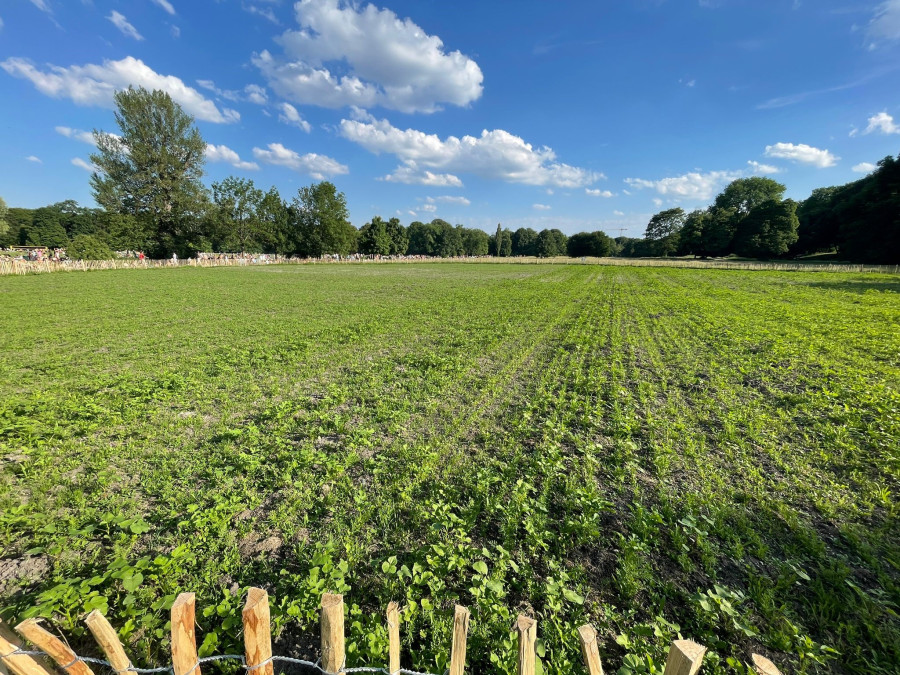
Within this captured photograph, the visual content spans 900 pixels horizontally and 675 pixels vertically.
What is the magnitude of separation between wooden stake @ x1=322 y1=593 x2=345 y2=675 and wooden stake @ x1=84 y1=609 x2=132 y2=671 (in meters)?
0.88

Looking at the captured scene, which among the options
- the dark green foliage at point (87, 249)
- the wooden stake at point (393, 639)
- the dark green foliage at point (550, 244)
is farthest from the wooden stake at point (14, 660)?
the dark green foliage at point (550, 244)

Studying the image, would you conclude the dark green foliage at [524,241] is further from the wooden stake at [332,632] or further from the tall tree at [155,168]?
the wooden stake at [332,632]

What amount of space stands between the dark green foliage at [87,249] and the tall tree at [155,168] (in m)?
13.1

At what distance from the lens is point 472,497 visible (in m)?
4.10

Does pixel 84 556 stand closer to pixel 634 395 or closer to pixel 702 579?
pixel 702 579

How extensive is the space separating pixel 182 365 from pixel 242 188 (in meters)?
69.1

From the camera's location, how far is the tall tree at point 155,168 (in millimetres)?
49906

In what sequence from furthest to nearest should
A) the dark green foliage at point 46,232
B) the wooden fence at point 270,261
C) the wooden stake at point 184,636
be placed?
1. the dark green foliage at point 46,232
2. the wooden fence at point 270,261
3. the wooden stake at point 184,636

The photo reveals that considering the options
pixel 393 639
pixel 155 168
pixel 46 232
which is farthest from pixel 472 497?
pixel 46 232

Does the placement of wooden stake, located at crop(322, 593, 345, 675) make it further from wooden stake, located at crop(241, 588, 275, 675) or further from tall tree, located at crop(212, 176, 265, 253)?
tall tree, located at crop(212, 176, 265, 253)

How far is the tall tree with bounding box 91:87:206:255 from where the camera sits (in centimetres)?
4991

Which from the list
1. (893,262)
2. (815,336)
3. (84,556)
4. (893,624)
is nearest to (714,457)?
(893,624)

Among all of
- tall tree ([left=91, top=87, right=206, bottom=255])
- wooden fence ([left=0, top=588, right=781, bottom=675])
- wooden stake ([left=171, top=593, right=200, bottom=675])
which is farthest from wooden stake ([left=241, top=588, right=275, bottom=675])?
tall tree ([left=91, top=87, right=206, bottom=255])

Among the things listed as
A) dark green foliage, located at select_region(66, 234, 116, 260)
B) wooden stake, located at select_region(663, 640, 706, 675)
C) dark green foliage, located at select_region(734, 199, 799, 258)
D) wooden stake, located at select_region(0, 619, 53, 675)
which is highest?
dark green foliage, located at select_region(734, 199, 799, 258)
